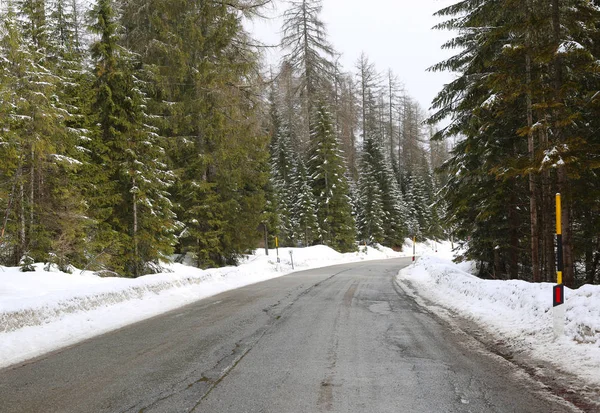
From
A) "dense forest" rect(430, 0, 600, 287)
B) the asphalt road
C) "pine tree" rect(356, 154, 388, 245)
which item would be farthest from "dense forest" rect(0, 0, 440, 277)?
"pine tree" rect(356, 154, 388, 245)

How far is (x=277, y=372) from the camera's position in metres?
4.83

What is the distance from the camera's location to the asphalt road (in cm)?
392

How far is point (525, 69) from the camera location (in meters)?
11.6

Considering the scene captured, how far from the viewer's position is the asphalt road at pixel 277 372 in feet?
12.9

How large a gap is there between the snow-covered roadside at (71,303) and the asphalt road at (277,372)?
1.91 feet

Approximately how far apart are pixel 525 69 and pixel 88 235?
1468cm

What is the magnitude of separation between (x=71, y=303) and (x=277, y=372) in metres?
5.18

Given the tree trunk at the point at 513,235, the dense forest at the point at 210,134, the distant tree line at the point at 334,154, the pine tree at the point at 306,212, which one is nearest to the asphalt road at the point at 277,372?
the dense forest at the point at 210,134

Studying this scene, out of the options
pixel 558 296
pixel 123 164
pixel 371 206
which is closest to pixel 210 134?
pixel 123 164

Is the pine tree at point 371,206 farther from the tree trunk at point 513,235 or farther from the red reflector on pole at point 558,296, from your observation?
the red reflector on pole at point 558,296

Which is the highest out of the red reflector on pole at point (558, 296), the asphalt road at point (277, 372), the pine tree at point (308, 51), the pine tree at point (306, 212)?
the pine tree at point (308, 51)

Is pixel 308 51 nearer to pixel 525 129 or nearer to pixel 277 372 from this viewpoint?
pixel 525 129

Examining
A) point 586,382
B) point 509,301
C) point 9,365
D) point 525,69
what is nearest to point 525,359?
point 586,382

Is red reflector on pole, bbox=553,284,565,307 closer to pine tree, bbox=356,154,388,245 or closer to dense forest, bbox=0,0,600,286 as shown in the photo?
dense forest, bbox=0,0,600,286
